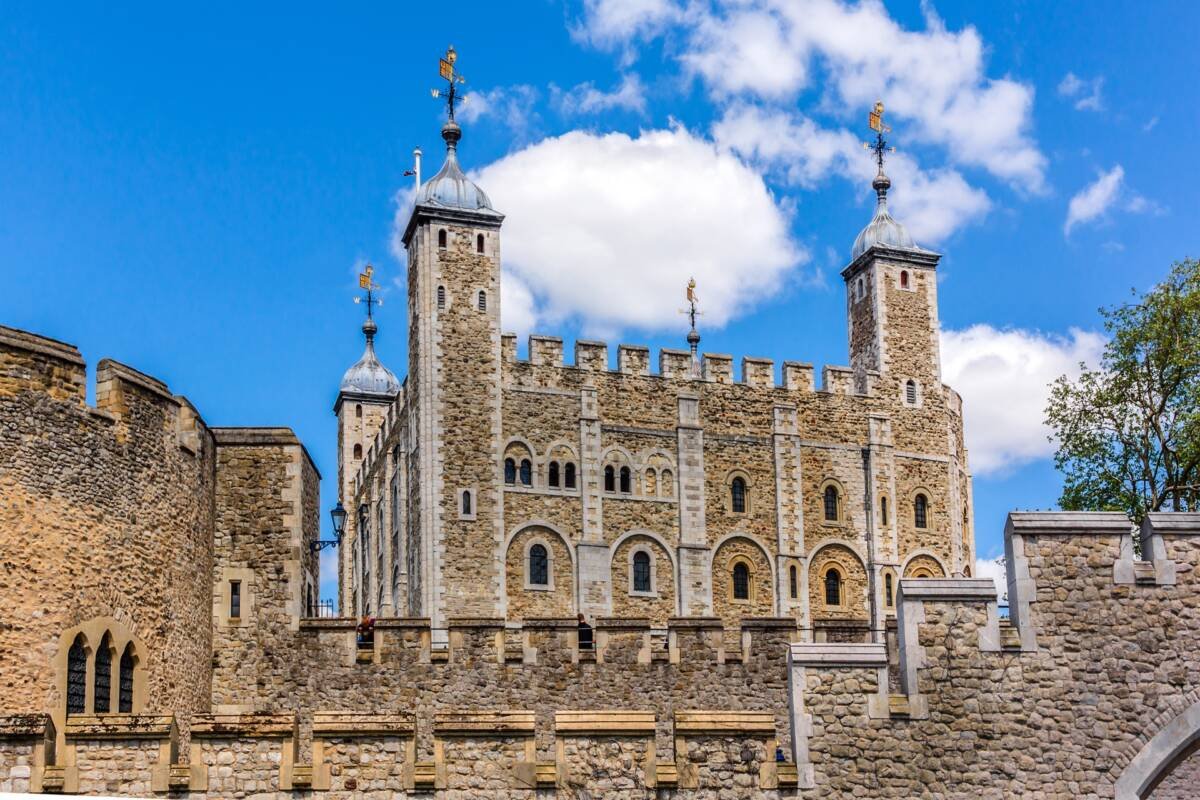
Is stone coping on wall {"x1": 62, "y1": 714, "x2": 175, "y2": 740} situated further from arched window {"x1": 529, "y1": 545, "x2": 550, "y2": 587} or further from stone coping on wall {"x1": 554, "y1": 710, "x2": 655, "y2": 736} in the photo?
arched window {"x1": 529, "y1": 545, "x2": 550, "y2": 587}

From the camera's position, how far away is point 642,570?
53.6 m

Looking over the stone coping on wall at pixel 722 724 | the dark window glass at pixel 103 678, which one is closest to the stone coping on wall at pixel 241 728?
the dark window glass at pixel 103 678

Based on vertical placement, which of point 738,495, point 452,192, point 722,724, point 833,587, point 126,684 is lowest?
point 722,724

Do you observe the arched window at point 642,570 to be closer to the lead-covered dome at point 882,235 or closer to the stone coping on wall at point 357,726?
the lead-covered dome at point 882,235

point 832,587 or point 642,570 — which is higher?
point 642,570

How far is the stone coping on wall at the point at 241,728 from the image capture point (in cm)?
1507

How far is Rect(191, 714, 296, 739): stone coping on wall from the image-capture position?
15.1 meters

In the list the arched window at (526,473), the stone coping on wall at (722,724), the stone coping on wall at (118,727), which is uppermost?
the arched window at (526,473)

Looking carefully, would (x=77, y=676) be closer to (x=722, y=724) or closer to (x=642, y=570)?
(x=722, y=724)

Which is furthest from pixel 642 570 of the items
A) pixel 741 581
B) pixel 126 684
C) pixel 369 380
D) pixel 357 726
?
pixel 357 726

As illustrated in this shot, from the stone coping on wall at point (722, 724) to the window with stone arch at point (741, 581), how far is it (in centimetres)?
3903

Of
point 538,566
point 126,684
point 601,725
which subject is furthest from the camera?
point 538,566

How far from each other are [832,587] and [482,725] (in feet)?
137

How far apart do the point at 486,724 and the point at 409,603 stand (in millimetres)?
37509
